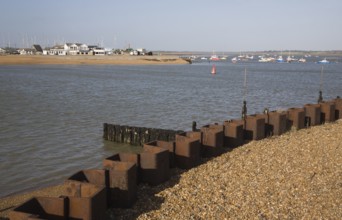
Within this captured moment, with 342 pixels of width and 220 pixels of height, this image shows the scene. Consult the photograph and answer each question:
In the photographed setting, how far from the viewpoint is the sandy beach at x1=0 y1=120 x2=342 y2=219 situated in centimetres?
716

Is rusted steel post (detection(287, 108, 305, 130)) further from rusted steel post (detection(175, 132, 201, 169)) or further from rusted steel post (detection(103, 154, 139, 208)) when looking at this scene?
rusted steel post (detection(103, 154, 139, 208))

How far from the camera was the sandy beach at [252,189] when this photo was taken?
7.16 m

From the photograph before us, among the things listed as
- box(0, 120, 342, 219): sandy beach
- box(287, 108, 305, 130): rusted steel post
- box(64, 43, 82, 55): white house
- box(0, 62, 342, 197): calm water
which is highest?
box(64, 43, 82, 55): white house

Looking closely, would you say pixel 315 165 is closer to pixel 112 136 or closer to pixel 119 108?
pixel 112 136

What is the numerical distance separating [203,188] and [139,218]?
1.87 metres

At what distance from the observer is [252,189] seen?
822 centimetres

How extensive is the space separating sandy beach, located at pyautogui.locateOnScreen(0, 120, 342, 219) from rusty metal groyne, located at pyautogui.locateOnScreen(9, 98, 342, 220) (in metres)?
0.29

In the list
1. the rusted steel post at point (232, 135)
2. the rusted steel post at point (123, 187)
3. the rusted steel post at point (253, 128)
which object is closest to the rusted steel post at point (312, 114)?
the rusted steel post at point (253, 128)

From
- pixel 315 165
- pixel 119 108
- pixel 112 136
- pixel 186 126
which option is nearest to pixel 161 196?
pixel 315 165

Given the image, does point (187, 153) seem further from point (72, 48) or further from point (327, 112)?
point (72, 48)

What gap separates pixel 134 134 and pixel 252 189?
9463 millimetres

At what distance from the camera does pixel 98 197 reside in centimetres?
652

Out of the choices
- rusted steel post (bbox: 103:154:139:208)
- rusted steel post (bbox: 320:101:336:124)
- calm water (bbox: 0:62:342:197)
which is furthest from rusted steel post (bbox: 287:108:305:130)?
rusted steel post (bbox: 103:154:139:208)

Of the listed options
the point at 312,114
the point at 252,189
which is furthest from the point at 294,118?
the point at 252,189
